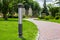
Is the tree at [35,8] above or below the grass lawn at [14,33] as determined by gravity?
below

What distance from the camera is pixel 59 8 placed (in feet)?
188

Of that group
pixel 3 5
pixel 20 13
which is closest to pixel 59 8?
pixel 3 5

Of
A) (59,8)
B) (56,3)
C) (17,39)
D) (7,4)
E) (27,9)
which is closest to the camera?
(17,39)

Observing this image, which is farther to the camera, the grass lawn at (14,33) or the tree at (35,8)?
the tree at (35,8)

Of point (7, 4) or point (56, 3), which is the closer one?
point (7, 4)

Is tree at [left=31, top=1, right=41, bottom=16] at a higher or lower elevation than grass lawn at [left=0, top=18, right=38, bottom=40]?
lower

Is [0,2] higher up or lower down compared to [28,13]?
higher up

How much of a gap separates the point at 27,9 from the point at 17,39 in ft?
255

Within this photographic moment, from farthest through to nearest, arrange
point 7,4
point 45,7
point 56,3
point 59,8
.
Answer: point 45,7
point 56,3
point 59,8
point 7,4

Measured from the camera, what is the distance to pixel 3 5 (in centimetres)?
4222

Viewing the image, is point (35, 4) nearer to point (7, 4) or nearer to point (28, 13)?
point (28, 13)

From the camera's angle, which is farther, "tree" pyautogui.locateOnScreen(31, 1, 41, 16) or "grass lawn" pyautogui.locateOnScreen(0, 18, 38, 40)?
"tree" pyautogui.locateOnScreen(31, 1, 41, 16)

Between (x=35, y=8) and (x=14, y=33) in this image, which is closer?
(x=14, y=33)

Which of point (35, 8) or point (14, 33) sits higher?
point (14, 33)
